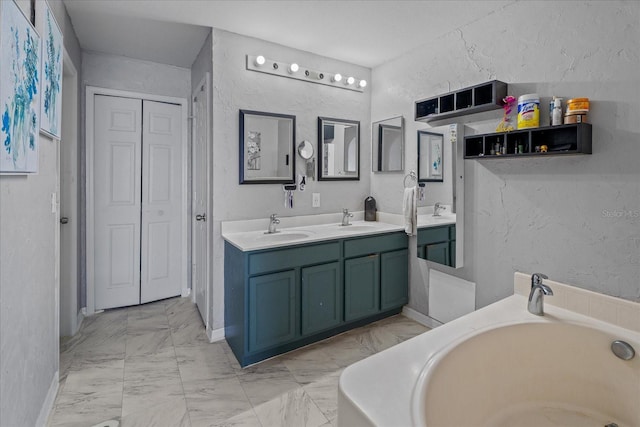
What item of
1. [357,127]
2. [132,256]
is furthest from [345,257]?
[132,256]

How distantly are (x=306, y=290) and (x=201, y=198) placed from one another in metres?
1.37

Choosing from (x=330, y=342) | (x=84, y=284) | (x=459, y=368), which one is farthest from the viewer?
(x=84, y=284)

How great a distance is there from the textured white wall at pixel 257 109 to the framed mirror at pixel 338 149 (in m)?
0.06

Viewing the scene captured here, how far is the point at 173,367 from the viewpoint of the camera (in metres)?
2.33

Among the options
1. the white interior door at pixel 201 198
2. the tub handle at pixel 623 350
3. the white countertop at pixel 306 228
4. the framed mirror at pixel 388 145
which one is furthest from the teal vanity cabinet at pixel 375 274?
the tub handle at pixel 623 350

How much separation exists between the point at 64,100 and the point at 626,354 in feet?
12.8

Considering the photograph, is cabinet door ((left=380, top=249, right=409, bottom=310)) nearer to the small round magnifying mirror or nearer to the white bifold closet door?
the small round magnifying mirror

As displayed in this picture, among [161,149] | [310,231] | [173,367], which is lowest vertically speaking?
[173,367]

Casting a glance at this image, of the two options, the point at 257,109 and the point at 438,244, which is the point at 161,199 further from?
the point at 438,244

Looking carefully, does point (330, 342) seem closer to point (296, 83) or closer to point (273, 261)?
point (273, 261)

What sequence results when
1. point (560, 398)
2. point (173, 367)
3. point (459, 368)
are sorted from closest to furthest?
1. point (459, 368)
2. point (560, 398)
3. point (173, 367)

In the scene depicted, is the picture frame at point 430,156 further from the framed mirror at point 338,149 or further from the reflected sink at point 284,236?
the reflected sink at point 284,236

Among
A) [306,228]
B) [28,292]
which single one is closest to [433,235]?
[306,228]

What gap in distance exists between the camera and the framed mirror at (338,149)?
318 cm
